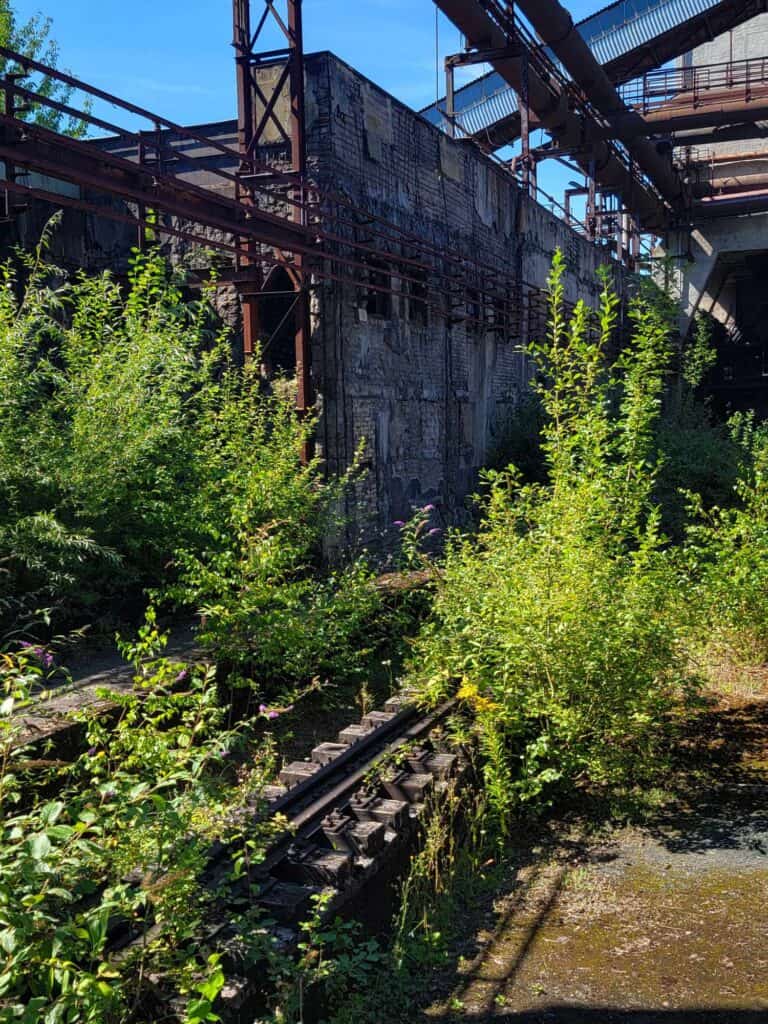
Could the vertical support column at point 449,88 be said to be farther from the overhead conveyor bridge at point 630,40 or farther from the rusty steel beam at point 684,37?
the rusty steel beam at point 684,37

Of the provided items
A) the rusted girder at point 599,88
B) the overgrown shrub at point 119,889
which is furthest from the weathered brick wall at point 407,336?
the overgrown shrub at point 119,889

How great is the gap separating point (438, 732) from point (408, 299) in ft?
26.3

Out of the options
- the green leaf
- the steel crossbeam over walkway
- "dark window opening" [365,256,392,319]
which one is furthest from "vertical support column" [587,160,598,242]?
the green leaf

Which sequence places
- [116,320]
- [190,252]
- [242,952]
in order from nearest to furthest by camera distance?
1. [242,952]
2. [116,320]
3. [190,252]

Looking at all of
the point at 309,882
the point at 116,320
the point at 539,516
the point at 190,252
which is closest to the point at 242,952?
the point at 309,882

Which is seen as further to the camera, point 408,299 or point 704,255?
point 704,255

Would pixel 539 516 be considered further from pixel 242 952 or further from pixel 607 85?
pixel 607 85

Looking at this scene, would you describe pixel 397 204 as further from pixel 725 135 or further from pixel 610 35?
pixel 610 35

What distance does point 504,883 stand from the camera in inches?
185

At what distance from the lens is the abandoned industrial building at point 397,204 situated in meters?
10.2

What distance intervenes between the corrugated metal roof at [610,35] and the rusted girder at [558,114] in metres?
2.77

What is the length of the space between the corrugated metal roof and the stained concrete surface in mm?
18793

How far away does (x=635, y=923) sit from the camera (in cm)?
421

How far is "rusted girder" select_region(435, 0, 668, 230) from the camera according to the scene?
1503 cm
